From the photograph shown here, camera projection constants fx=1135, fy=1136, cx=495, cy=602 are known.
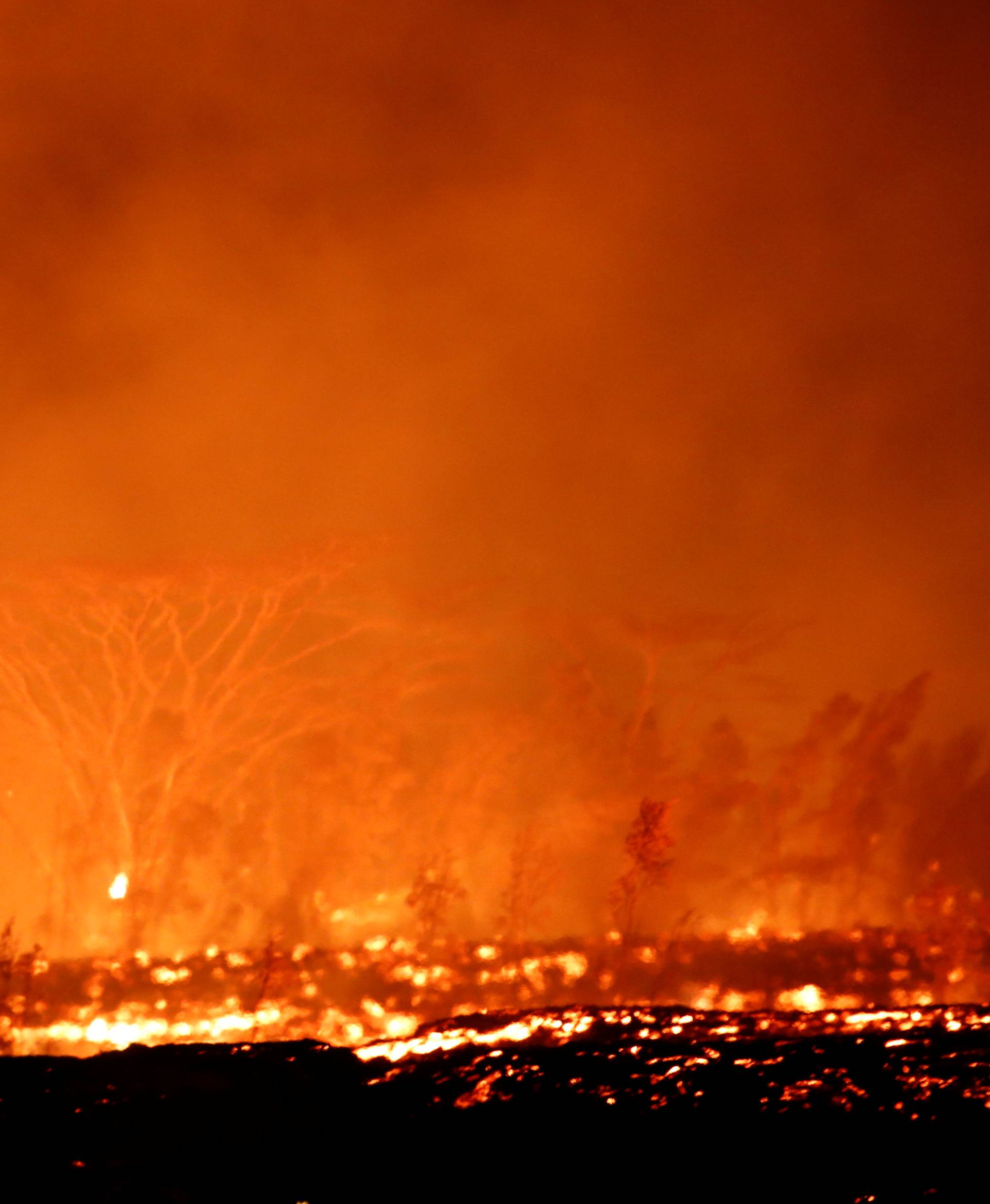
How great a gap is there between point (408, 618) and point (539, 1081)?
67.9 feet

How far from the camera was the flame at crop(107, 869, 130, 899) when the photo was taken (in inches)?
750

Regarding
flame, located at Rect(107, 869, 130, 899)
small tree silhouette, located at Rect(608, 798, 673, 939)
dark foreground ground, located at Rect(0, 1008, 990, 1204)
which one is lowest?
dark foreground ground, located at Rect(0, 1008, 990, 1204)

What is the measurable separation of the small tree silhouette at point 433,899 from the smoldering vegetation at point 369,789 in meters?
0.21

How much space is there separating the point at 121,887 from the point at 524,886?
6832 mm

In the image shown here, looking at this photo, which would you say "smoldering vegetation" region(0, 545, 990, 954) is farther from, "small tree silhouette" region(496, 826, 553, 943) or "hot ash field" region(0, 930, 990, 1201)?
"hot ash field" region(0, 930, 990, 1201)

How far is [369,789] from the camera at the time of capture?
69.5ft

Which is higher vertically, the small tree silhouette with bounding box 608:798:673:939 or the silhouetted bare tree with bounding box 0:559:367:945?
the silhouetted bare tree with bounding box 0:559:367:945

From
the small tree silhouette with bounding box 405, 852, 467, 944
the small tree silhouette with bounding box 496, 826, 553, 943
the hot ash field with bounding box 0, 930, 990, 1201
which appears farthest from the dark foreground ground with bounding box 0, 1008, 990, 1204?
the small tree silhouette with bounding box 496, 826, 553, 943

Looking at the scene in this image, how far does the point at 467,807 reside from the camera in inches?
853

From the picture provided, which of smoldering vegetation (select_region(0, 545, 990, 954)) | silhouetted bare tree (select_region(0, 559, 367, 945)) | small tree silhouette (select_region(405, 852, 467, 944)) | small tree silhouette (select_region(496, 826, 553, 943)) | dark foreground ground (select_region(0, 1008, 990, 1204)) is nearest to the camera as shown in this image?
dark foreground ground (select_region(0, 1008, 990, 1204))

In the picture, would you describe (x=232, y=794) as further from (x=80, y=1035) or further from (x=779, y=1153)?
(x=779, y=1153)

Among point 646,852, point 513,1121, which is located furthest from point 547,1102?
point 646,852

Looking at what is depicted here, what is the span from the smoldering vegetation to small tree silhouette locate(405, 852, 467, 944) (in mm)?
212

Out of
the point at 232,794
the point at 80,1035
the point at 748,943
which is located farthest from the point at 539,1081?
the point at 232,794
